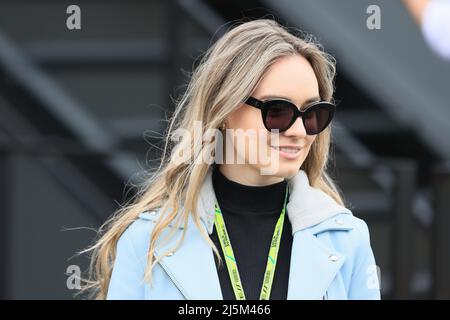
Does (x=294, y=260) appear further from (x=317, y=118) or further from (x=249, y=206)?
(x=317, y=118)

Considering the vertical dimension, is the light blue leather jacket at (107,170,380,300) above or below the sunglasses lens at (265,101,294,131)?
below

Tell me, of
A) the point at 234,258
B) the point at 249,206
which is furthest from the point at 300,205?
the point at 234,258

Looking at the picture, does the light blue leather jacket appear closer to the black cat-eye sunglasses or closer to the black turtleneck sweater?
the black turtleneck sweater

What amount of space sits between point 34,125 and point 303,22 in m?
2.01

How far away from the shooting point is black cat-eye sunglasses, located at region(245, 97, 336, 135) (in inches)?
99.0

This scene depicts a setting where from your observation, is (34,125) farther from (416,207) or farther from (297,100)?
(297,100)

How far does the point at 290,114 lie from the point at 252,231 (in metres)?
0.36

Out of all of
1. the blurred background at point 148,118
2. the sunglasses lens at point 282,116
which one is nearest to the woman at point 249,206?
the sunglasses lens at point 282,116

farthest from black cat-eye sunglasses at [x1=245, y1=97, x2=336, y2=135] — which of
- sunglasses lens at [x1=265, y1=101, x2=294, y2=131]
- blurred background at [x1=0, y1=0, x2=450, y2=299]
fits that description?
blurred background at [x1=0, y1=0, x2=450, y2=299]

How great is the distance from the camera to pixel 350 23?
22.4ft

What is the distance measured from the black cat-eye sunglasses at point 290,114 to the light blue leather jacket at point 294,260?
231 millimetres

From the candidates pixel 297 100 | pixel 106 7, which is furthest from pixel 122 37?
pixel 297 100

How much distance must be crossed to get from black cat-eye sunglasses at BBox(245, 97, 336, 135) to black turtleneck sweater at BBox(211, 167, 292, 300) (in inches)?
9.2

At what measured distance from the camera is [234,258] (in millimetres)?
2574
